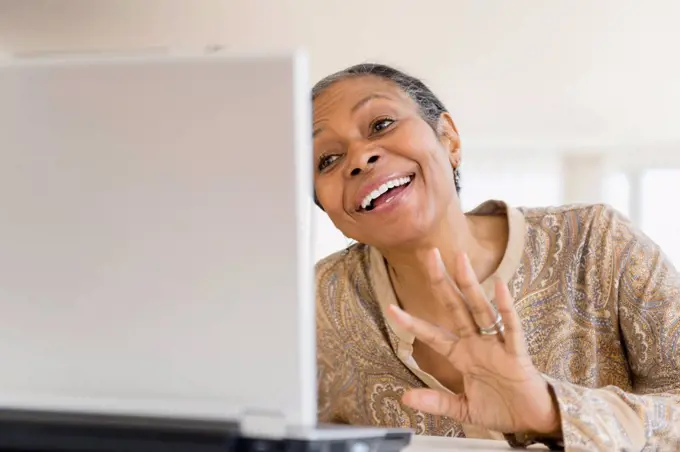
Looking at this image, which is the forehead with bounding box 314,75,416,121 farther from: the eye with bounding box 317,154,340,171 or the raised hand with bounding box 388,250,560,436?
the raised hand with bounding box 388,250,560,436

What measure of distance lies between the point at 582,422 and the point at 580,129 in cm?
523

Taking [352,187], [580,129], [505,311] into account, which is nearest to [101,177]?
[505,311]

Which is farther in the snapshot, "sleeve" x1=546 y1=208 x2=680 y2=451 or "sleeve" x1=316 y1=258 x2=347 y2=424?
"sleeve" x1=316 y1=258 x2=347 y2=424

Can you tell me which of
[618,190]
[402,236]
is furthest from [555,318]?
[618,190]

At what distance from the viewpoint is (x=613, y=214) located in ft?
4.22

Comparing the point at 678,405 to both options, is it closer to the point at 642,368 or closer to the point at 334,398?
the point at 642,368

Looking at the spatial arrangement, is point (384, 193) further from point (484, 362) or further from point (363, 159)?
point (484, 362)

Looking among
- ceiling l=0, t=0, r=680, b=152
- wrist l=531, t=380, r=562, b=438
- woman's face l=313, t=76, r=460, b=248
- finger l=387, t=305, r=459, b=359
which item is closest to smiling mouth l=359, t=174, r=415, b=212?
woman's face l=313, t=76, r=460, b=248

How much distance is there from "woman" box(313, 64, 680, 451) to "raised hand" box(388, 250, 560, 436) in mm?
165

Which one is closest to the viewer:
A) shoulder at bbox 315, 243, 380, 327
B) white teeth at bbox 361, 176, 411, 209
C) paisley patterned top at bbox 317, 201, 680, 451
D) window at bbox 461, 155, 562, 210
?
paisley patterned top at bbox 317, 201, 680, 451

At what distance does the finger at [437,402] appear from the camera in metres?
0.88

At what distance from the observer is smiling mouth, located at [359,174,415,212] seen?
4.05 feet

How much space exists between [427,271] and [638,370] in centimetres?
35

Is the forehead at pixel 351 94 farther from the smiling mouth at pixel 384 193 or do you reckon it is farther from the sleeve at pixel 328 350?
the sleeve at pixel 328 350
